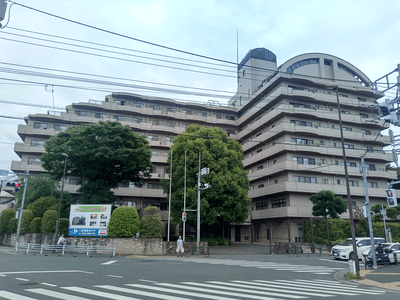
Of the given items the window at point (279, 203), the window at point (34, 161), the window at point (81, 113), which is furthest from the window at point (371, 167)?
the window at point (34, 161)

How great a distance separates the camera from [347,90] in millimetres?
49344

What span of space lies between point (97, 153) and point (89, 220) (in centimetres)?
731

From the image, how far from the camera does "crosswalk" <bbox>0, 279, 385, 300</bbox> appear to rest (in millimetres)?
7668

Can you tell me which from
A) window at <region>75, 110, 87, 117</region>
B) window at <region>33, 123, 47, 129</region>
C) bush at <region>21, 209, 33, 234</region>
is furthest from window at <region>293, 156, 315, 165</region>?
window at <region>33, 123, 47, 129</region>

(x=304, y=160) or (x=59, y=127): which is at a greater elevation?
(x=59, y=127)

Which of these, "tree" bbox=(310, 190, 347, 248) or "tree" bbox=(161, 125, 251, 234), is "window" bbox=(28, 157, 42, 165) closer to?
"tree" bbox=(161, 125, 251, 234)

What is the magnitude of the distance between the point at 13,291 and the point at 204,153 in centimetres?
2868

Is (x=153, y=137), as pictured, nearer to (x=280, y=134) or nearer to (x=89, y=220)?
(x=280, y=134)

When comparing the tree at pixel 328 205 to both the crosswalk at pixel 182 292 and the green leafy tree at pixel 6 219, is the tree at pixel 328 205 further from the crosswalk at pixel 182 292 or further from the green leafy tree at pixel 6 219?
the green leafy tree at pixel 6 219

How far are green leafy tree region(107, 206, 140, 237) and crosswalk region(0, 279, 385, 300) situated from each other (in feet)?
58.5

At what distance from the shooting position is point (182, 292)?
856cm

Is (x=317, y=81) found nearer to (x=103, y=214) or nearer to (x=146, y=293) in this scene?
(x=103, y=214)

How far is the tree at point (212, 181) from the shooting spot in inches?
1345

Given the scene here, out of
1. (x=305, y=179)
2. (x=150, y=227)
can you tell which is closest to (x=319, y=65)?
(x=305, y=179)
